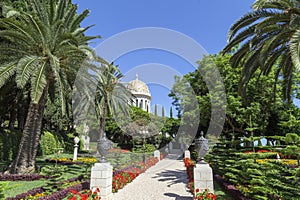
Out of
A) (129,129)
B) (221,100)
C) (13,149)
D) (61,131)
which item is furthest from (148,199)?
(61,131)

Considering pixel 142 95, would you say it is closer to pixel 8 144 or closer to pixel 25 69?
pixel 8 144

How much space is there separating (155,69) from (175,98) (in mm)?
6035

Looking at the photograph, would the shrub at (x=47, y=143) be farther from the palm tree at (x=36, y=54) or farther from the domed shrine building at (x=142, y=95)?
the domed shrine building at (x=142, y=95)

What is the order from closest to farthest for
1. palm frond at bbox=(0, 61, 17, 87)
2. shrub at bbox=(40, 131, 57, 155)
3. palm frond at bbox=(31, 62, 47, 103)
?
1. palm frond at bbox=(31, 62, 47, 103)
2. palm frond at bbox=(0, 61, 17, 87)
3. shrub at bbox=(40, 131, 57, 155)

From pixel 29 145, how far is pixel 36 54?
14.9ft

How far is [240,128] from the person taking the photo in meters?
17.2

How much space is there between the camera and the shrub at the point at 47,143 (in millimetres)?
20752

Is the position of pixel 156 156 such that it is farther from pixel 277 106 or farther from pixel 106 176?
pixel 106 176

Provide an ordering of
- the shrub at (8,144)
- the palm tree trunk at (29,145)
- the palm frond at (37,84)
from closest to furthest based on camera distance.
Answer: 1. the palm frond at (37,84)
2. the palm tree trunk at (29,145)
3. the shrub at (8,144)

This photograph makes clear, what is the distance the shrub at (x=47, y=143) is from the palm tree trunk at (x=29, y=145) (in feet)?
36.0

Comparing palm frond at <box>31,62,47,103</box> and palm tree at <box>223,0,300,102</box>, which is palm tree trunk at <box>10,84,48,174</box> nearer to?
palm frond at <box>31,62,47,103</box>

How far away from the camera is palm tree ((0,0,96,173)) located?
27.9 ft

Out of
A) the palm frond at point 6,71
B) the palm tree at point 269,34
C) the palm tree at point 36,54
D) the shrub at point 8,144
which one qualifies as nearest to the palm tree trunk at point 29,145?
the palm tree at point 36,54

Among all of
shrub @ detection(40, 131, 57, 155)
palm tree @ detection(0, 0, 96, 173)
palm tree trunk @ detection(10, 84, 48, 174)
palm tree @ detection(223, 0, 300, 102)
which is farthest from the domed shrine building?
palm tree @ detection(223, 0, 300, 102)
